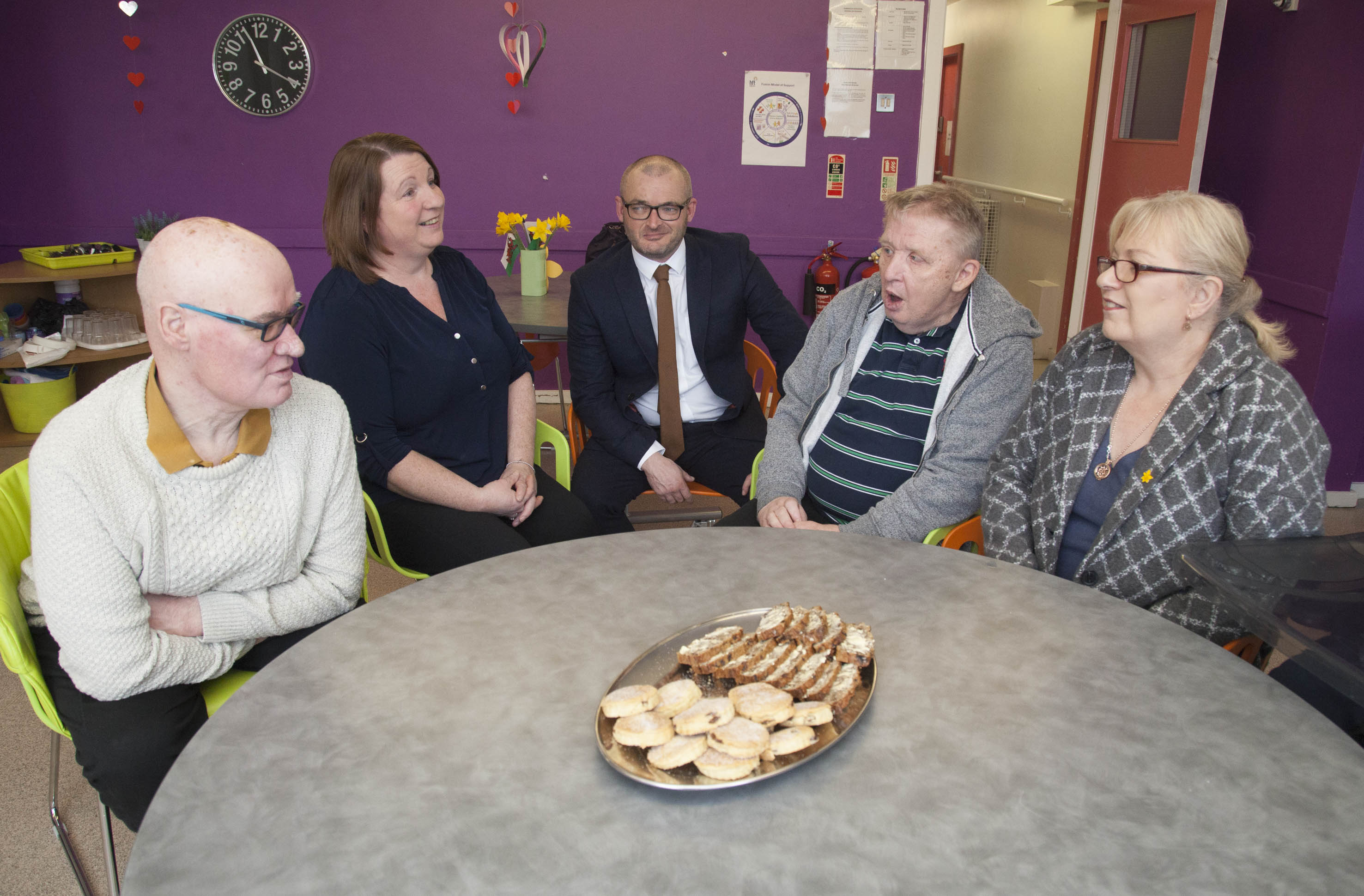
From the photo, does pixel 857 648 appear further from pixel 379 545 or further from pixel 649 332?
pixel 649 332

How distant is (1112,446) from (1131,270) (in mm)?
338

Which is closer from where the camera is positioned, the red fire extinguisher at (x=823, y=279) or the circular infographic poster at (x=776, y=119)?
the circular infographic poster at (x=776, y=119)

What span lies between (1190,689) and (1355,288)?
336cm

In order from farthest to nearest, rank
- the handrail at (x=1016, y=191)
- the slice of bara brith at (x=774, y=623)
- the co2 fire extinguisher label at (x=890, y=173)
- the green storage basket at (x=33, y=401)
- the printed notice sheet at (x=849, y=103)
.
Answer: the handrail at (x=1016, y=191), the co2 fire extinguisher label at (x=890, y=173), the printed notice sheet at (x=849, y=103), the green storage basket at (x=33, y=401), the slice of bara brith at (x=774, y=623)

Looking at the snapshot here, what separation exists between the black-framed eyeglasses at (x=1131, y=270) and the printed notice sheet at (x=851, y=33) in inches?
136

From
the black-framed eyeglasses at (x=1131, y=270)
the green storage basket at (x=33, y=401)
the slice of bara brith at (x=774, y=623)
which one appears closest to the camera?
the slice of bara brith at (x=774, y=623)

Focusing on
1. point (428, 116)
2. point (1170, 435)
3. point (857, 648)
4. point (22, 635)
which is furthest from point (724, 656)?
point (428, 116)

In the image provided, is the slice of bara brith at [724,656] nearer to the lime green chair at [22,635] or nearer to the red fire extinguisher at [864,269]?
the lime green chair at [22,635]

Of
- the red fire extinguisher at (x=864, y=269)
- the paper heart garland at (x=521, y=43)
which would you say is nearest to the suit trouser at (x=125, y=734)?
the paper heart garland at (x=521, y=43)

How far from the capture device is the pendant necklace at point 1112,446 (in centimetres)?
179

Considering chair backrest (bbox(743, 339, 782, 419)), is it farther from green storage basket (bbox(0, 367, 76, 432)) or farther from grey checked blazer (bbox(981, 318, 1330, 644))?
green storage basket (bbox(0, 367, 76, 432))

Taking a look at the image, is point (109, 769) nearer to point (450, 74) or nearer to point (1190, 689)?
point (1190, 689)

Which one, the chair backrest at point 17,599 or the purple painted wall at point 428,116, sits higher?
the purple painted wall at point 428,116

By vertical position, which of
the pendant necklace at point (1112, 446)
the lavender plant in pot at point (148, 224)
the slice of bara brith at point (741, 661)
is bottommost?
the slice of bara brith at point (741, 661)
